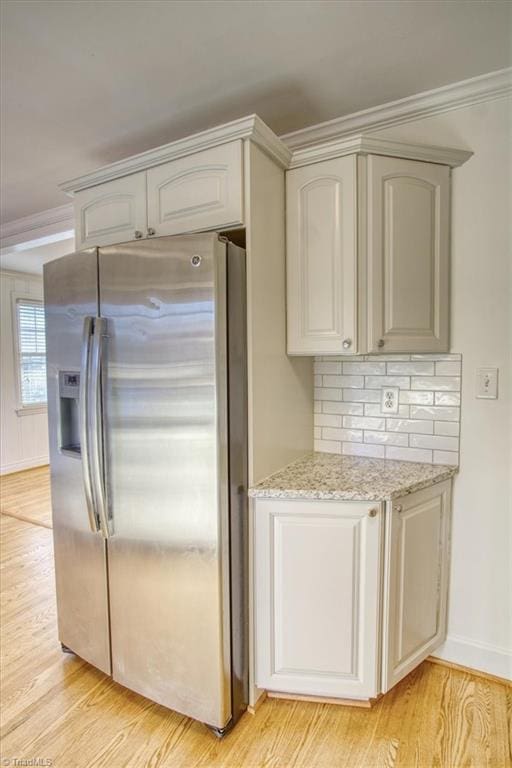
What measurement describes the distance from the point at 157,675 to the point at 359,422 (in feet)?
4.39

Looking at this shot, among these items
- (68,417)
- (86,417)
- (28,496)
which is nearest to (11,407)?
(28,496)

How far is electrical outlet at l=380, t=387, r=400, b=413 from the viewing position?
6.31 ft

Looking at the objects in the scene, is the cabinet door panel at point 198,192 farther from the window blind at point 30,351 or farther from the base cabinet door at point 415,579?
the window blind at point 30,351

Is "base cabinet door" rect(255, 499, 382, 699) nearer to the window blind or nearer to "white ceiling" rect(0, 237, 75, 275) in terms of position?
"white ceiling" rect(0, 237, 75, 275)

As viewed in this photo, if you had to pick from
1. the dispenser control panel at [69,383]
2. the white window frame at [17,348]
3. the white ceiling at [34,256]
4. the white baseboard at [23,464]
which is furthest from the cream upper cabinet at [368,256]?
the white baseboard at [23,464]

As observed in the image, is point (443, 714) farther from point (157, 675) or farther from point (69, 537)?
point (69, 537)

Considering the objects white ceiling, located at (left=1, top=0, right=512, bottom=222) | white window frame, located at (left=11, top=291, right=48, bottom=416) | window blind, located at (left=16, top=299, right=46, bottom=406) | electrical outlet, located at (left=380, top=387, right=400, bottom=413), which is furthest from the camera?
window blind, located at (left=16, top=299, right=46, bottom=406)

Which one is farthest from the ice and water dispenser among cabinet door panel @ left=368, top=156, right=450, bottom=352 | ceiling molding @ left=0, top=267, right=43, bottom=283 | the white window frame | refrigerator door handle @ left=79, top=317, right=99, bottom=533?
ceiling molding @ left=0, top=267, right=43, bottom=283

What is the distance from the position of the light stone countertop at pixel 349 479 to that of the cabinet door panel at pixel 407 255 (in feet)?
1.67

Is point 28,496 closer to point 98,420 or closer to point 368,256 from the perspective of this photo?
point 98,420

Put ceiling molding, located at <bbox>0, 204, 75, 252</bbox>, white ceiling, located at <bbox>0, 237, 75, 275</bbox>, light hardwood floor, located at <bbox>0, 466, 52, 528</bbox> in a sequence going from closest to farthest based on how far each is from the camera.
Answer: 1. ceiling molding, located at <bbox>0, 204, 75, 252</bbox>
2. light hardwood floor, located at <bbox>0, 466, 52, 528</bbox>
3. white ceiling, located at <bbox>0, 237, 75, 275</bbox>

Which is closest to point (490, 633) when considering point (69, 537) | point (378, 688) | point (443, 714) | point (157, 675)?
point (443, 714)

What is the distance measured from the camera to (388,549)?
5.06ft

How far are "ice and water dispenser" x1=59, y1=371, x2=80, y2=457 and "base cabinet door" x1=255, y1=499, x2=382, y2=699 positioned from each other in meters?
0.85
